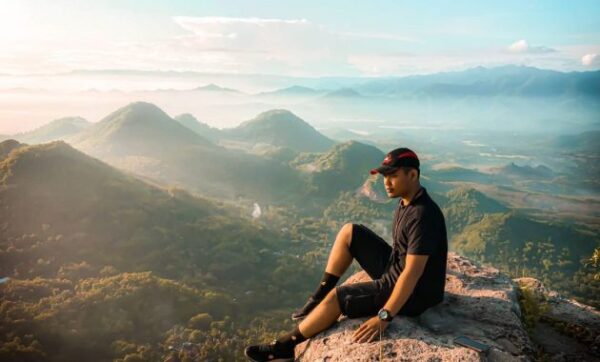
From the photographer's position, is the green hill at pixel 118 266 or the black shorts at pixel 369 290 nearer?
the black shorts at pixel 369 290

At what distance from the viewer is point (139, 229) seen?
11350 cm

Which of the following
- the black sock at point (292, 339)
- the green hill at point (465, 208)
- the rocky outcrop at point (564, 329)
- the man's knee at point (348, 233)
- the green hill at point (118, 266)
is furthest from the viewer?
the green hill at point (465, 208)

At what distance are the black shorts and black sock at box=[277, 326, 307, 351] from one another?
0.80 metres

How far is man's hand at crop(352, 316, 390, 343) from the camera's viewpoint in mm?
Answer: 5805

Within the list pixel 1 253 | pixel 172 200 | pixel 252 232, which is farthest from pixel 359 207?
pixel 1 253

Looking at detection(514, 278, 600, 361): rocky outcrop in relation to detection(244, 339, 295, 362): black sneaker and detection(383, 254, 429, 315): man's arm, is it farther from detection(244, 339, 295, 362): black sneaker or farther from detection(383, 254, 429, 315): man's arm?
detection(244, 339, 295, 362): black sneaker

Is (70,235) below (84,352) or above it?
Answer: above

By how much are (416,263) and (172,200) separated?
131 m

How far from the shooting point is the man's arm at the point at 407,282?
5727mm

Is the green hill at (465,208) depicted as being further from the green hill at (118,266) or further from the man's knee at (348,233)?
the man's knee at (348,233)

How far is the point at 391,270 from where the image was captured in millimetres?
6223

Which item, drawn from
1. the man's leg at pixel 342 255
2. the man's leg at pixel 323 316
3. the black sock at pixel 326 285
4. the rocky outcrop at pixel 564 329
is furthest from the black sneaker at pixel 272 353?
the rocky outcrop at pixel 564 329

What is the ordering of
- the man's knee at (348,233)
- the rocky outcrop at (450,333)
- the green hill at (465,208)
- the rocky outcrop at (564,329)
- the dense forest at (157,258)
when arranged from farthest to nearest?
the green hill at (465,208), the dense forest at (157,258), the rocky outcrop at (564,329), the man's knee at (348,233), the rocky outcrop at (450,333)

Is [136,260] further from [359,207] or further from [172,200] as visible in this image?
[359,207]
